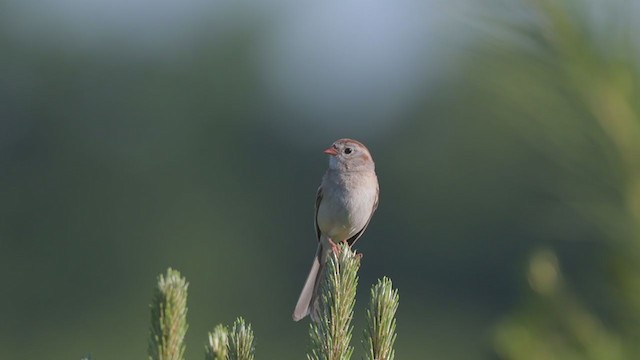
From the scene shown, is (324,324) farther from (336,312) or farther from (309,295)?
(309,295)

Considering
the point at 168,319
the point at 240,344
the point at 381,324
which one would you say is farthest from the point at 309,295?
the point at 168,319

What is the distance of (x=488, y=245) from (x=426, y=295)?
8.79ft

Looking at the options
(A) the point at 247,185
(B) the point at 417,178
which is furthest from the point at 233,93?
(B) the point at 417,178

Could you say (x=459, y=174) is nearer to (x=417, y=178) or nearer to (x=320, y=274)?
(x=417, y=178)

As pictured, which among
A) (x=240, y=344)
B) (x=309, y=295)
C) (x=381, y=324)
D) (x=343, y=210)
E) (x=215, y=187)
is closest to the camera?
(x=240, y=344)

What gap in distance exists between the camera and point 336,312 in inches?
131

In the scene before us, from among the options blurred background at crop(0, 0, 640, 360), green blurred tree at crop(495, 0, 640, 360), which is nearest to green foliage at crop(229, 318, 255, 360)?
green blurred tree at crop(495, 0, 640, 360)

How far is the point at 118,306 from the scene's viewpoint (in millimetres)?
35656

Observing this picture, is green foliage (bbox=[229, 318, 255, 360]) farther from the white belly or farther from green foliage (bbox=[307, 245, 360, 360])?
the white belly

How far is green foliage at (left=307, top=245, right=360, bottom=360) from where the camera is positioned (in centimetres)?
315

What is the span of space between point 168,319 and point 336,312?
0.62 metres

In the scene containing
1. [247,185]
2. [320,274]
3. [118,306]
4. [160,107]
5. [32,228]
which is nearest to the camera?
[320,274]

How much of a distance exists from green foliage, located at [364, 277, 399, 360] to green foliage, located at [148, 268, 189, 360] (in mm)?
492

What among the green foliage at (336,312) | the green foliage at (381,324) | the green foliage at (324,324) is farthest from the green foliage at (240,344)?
the green foliage at (381,324)
